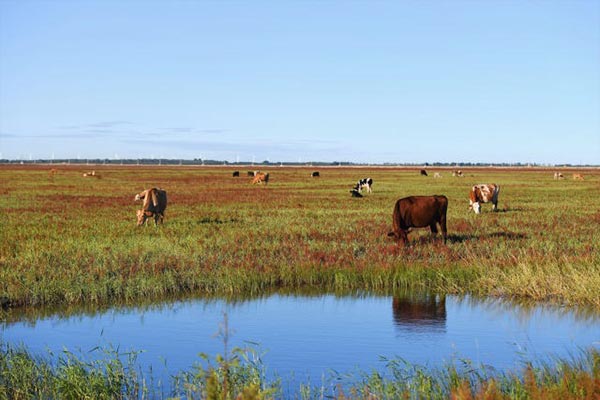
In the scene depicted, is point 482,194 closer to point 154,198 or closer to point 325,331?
point 154,198

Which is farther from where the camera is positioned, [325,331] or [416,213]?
[416,213]

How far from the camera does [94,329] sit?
12.5 m

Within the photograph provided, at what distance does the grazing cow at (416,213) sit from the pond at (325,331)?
5.08 metres

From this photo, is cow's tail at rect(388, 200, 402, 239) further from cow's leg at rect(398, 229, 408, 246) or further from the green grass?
the green grass

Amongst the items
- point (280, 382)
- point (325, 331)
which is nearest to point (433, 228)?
point (325, 331)

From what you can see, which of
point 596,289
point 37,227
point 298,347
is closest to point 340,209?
point 37,227

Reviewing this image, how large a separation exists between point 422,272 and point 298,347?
19.4ft

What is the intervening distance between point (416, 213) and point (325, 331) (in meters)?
8.88

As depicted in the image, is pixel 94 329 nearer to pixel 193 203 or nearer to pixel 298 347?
pixel 298 347

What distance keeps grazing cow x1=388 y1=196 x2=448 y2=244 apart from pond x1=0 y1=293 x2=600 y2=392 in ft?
16.7

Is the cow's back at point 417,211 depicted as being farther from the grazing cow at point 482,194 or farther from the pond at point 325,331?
the grazing cow at point 482,194

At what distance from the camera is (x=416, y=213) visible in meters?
20.6

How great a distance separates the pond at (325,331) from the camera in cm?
1051

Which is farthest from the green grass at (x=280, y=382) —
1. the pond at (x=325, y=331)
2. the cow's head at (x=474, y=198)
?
the cow's head at (x=474, y=198)
